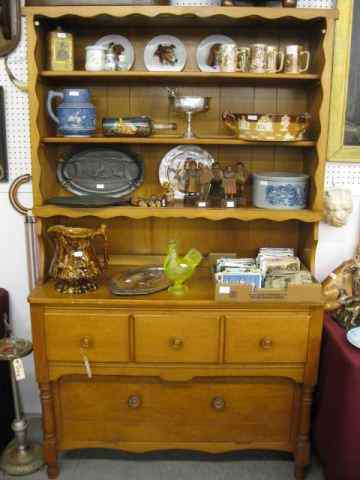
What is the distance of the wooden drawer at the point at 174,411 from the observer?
218 centimetres

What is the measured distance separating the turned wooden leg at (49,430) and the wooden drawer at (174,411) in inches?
1.5

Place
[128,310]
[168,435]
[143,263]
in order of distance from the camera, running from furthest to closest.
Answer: [143,263], [168,435], [128,310]

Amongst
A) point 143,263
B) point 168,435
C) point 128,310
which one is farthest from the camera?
point 143,263

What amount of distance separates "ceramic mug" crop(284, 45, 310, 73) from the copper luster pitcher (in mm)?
1024

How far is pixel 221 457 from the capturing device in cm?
237

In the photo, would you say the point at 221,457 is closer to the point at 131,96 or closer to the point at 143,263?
the point at 143,263

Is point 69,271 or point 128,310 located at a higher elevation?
point 69,271

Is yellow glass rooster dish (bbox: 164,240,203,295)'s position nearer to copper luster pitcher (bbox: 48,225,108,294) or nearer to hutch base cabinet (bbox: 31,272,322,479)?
hutch base cabinet (bbox: 31,272,322,479)

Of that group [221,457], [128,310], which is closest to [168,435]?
[221,457]

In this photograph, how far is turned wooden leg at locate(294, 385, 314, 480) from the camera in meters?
2.16

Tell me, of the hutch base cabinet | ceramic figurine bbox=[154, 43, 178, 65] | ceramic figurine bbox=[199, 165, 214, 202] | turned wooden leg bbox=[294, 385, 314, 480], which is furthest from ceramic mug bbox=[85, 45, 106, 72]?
turned wooden leg bbox=[294, 385, 314, 480]

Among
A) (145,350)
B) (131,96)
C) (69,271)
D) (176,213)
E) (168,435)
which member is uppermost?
(131,96)

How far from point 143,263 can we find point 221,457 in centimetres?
97

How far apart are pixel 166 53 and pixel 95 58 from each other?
0.33 metres
